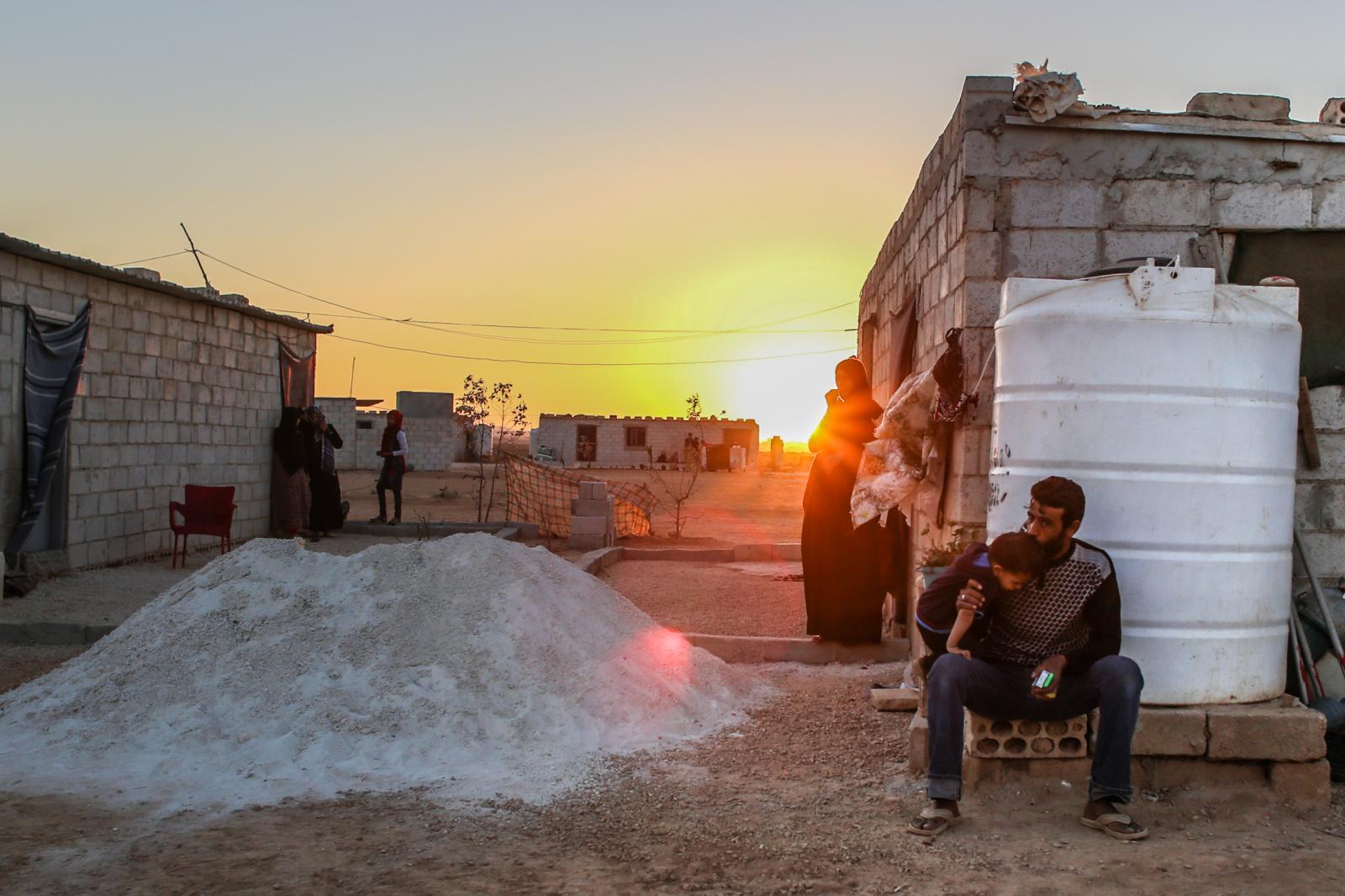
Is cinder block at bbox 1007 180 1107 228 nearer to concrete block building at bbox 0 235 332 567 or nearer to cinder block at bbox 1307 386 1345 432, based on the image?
cinder block at bbox 1307 386 1345 432

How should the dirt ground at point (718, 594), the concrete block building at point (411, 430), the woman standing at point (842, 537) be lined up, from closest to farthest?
the woman standing at point (842, 537), the dirt ground at point (718, 594), the concrete block building at point (411, 430)

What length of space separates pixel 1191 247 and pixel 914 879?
3.13m

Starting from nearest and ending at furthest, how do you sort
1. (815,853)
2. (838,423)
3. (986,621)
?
(815,853), (986,621), (838,423)

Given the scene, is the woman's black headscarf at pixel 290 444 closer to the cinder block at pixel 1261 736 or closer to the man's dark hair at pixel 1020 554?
the man's dark hair at pixel 1020 554

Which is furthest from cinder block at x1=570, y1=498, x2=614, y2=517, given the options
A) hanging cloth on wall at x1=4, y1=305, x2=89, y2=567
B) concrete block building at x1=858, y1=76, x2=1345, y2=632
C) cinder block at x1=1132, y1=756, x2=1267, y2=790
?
cinder block at x1=1132, y1=756, x2=1267, y2=790

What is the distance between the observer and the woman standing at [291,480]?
13.2m

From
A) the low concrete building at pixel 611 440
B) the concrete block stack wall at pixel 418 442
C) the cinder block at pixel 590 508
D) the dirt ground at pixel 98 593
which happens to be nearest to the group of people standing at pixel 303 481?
the dirt ground at pixel 98 593

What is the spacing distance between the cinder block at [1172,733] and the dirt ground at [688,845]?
17 cm

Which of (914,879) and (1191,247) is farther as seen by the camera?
(1191,247)

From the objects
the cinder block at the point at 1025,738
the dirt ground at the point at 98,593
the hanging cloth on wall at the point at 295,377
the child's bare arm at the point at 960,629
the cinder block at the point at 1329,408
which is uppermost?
the hanging cloth on wall at the point at 295,377

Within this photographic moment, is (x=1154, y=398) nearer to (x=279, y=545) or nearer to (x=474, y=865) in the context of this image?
(x=474, y=865)

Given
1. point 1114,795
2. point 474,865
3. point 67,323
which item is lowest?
point 474,865

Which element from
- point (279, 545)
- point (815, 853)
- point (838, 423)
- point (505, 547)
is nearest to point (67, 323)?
point (279, 545)

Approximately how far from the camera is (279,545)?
5.87 metres
